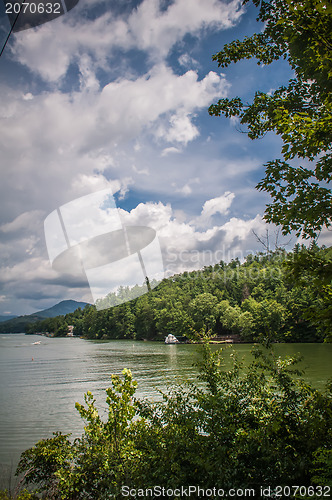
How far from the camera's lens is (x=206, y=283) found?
107m

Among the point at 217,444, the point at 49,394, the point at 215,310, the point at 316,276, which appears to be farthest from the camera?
the point at 215,310

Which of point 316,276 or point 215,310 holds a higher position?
point 316,276

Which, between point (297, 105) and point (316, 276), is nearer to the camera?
point (316, 276)

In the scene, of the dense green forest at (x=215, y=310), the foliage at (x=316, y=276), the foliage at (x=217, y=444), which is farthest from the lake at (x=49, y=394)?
the dense green forest at (x=215, y=310)

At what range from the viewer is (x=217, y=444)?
3254 mm

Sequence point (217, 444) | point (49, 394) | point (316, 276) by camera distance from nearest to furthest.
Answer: point (316, 276), point (217, 444), point (49, 394)

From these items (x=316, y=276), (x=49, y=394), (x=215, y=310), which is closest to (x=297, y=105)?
(x=316, y=276)

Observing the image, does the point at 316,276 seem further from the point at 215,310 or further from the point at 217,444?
the point at 215,310

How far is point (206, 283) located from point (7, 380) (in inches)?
3392

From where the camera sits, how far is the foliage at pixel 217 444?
303 cm

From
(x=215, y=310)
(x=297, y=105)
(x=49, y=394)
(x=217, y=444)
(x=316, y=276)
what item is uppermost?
(x=297, y=105)

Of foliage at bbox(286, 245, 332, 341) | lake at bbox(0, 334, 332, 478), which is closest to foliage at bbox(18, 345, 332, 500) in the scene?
lake at bbox(0, 334, 332, 478)

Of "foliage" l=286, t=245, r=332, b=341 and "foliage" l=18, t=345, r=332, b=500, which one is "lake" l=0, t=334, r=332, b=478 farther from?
"foliage" l=286, t=245, r=332, b=341

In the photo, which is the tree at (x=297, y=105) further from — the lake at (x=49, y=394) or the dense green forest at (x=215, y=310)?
the dense green forest at (x=215, y=310)
